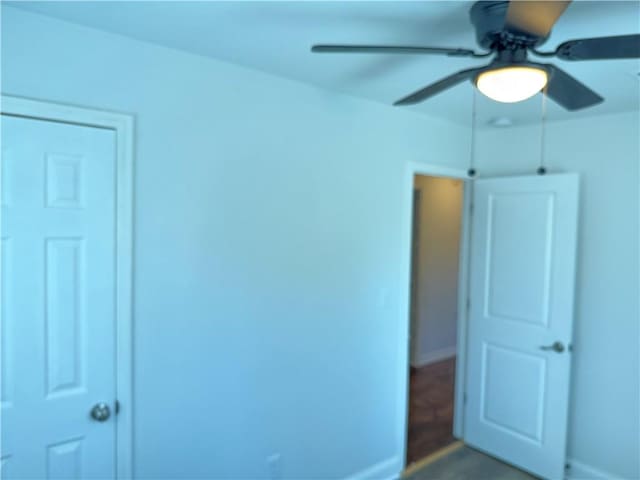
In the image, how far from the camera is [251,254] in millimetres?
2061

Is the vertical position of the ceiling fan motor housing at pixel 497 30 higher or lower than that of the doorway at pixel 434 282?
higher

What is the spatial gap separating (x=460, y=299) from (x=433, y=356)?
6.51ft

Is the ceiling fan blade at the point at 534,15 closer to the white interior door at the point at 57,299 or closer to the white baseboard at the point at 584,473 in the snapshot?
the white interior door at the point at 57,299

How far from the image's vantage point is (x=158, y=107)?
177 centimetres

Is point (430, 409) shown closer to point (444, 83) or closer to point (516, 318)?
point (516, 318)

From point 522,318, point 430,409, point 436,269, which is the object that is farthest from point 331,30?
point 436,269

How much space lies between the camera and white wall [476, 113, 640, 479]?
252 cm

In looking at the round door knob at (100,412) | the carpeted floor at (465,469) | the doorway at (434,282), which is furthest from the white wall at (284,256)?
the doorway at (434,282)

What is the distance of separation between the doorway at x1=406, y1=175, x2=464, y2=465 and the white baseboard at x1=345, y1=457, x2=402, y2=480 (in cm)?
155

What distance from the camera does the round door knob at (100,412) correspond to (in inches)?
65.8

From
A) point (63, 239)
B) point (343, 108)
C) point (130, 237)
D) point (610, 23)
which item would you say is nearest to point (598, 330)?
point (610, 23)

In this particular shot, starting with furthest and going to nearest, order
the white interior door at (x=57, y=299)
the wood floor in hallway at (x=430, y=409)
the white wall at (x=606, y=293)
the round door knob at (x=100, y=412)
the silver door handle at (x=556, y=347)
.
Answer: the wood floor in hallway at (x=430, y=409) < the silver door handle at (x=556, y=347) < the white wall at (x=606, y=293) < the round door knob at (x=100, y=412) < the white interior door at (x=57, y=299)

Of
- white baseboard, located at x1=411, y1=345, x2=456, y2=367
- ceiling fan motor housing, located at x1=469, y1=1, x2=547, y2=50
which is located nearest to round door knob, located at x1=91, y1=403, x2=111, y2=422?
ceiling fan motor housing, located at x1=469, y1=1, x2=547, y2=50

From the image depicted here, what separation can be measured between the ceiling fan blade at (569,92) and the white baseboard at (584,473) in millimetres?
2396
